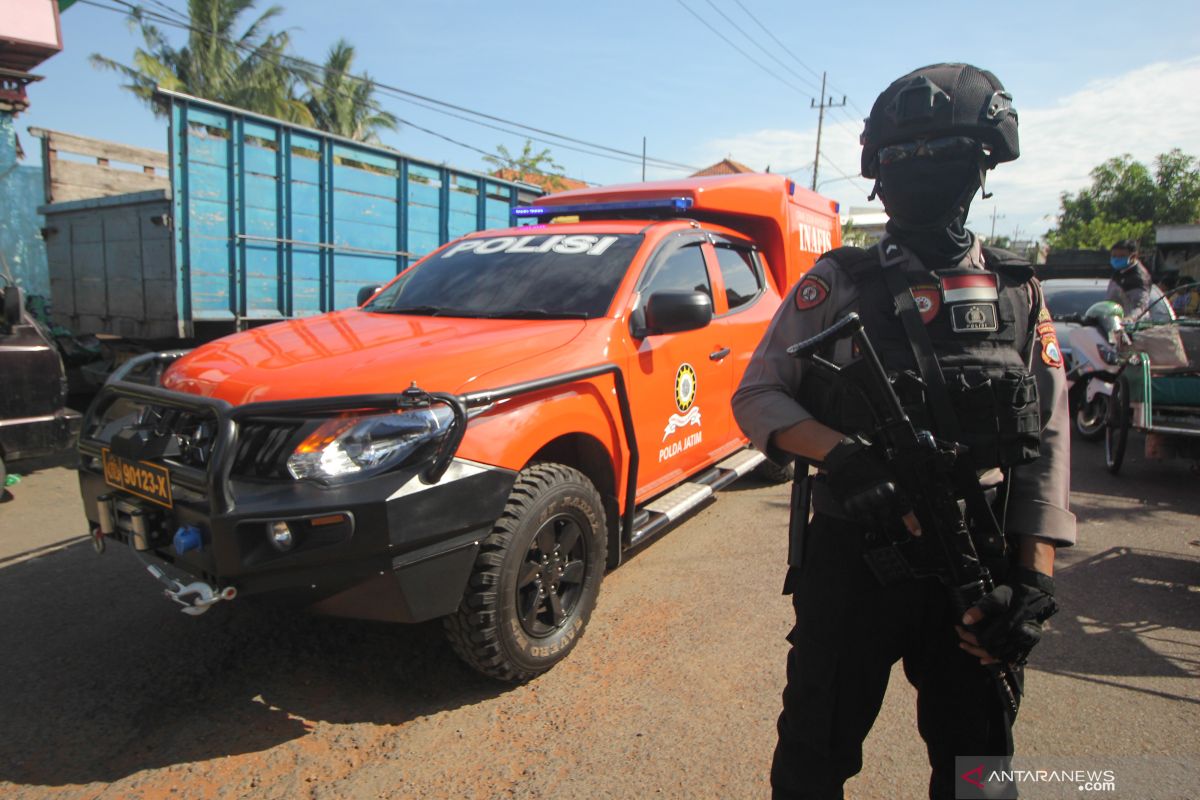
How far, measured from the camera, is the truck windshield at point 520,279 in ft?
11.5

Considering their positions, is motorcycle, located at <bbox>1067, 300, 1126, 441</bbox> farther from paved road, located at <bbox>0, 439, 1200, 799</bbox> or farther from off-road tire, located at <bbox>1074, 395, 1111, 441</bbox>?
paved road, located at <bbox>0, 439, 1200, 799</bbox>

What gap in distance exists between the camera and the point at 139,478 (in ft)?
8.47

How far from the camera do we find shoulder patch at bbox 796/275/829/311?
1.82 m

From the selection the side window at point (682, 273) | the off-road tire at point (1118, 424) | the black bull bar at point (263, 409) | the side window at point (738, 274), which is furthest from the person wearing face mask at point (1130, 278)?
the black bull bar at point (263, 409)

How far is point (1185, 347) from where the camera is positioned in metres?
5.58

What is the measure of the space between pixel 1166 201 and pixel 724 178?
125ft

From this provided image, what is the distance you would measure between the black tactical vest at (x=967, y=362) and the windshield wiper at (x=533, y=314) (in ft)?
5.53

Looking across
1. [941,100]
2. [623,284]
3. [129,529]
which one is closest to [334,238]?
[623,284]

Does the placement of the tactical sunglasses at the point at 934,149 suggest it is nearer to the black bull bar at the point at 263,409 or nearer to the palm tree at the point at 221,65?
the black bull bar at the point at 263,409

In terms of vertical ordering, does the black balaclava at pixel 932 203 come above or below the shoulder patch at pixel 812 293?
above

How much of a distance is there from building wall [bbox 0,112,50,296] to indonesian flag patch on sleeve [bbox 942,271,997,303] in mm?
10945

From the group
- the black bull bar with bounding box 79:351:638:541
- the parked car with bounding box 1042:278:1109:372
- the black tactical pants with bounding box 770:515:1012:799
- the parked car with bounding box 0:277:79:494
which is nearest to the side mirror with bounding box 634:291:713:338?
the black bull bar with bounding box 79:351:638:541

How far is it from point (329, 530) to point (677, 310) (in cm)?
173

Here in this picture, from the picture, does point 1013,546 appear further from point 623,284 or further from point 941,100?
point 623,284
